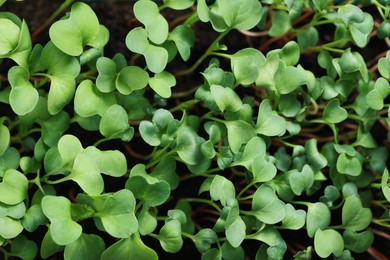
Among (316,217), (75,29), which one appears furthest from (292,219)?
(75,29)

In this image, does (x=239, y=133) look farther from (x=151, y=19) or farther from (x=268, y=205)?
(x=151, y=19)

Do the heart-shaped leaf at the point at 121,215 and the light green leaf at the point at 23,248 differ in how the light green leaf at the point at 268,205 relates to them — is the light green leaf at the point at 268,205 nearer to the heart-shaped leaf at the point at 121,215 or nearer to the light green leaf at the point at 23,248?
the heart-shaped leaf at the point at 121,215

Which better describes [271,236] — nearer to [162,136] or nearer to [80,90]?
[162,136]

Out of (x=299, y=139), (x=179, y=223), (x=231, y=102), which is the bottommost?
(x=299, y=139)

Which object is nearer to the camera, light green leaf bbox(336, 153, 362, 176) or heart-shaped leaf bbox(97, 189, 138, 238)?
heart-shaped leaf bbox(97, 189, 138, 238)

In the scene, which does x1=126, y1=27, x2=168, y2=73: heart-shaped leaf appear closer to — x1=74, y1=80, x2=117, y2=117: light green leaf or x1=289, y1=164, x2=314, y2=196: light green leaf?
x1=74, y1=80, x2=117, y2=117: light green leaf

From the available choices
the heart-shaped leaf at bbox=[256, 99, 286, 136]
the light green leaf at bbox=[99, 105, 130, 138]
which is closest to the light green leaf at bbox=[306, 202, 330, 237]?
the heart-shaped leaf at bbox=[256, 99, 286, 136]

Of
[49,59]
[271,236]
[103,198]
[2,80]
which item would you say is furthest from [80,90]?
[271,236]
